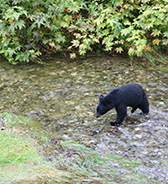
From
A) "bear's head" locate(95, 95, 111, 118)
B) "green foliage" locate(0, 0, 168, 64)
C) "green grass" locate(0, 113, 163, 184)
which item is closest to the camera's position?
"green grass" locate(0, 113, 163, 184)

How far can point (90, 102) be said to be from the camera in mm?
5547

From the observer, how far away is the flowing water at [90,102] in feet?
13.3

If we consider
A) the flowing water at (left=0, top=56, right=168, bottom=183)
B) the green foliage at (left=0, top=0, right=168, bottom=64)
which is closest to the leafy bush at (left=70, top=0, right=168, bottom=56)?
the green foliage at (left=0, top=0, right=168, bottom=64)

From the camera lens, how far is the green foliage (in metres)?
7.00

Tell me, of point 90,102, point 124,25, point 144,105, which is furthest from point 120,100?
point 124,25

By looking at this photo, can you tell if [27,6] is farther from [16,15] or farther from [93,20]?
[93,20]

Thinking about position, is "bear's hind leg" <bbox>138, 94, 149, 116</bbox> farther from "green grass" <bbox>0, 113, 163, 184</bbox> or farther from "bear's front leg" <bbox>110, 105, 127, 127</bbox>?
"green grass" <bbox>0, 113, 163, 184</bbox>

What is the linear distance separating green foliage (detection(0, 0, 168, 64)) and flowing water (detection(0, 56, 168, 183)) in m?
0.54

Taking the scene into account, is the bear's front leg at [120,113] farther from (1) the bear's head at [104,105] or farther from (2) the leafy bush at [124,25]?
(2) the leafy bush at [124,25]

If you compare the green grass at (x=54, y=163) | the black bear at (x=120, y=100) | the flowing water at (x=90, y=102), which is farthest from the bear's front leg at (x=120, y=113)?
the green grass at (x=54, y=163)

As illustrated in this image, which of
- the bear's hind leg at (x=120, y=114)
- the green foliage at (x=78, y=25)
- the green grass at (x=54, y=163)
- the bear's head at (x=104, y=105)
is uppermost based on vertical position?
the green foliage at (x=78, y=25)

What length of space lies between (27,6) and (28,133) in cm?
446

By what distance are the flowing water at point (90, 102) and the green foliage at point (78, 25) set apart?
54 centimetres

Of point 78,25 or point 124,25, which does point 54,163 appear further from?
point 124,25
